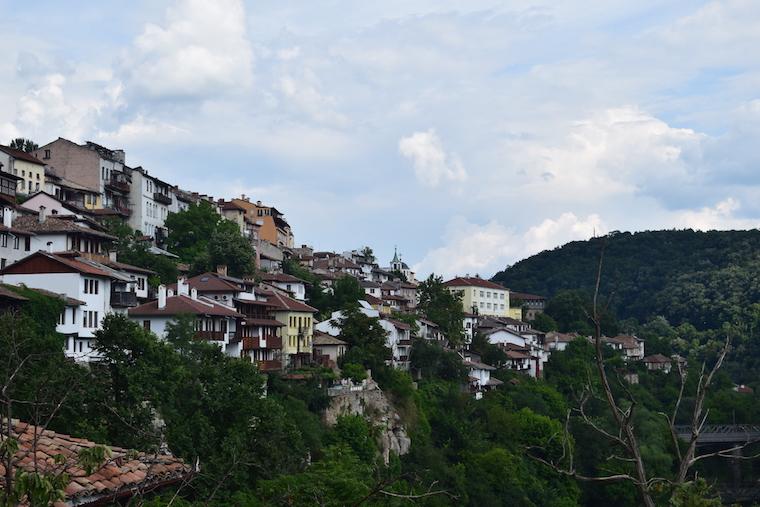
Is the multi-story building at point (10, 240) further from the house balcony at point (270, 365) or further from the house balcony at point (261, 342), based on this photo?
the house balcony at point (270, 365)

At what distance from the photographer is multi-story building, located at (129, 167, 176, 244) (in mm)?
84250

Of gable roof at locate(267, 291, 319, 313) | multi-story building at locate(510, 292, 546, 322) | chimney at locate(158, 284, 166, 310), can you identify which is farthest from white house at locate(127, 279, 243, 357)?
multi-story building at locate(510, 292, 546, 322)

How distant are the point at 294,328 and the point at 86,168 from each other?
86.0 ft

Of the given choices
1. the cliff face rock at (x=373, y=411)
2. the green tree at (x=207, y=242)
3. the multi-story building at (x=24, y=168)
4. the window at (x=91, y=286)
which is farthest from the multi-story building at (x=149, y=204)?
the window at (x=91, y=286)

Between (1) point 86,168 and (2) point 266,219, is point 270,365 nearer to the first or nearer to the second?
(1) point 86,168

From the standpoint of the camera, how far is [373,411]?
61938 millimetres

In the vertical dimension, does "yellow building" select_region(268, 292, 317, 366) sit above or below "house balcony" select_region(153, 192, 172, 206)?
below

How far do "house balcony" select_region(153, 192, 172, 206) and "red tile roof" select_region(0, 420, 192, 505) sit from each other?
244ft

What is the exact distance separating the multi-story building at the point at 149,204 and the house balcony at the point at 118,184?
36.4 inches

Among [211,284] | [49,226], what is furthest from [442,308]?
[49,226]

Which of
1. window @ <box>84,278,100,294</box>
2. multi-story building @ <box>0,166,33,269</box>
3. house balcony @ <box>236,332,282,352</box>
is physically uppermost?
multi-story building @ <box>0,166,33,269</box>

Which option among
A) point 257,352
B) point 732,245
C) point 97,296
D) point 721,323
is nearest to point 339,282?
point 257,352

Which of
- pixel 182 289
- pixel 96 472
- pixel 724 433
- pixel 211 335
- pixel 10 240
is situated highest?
pixel 10 240

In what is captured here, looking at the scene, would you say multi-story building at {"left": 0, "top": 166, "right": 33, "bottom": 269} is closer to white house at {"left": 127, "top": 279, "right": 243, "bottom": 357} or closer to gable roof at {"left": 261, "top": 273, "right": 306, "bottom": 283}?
white house at {"left": 127, "top": 279, "right": 243, "bottom": 357}
